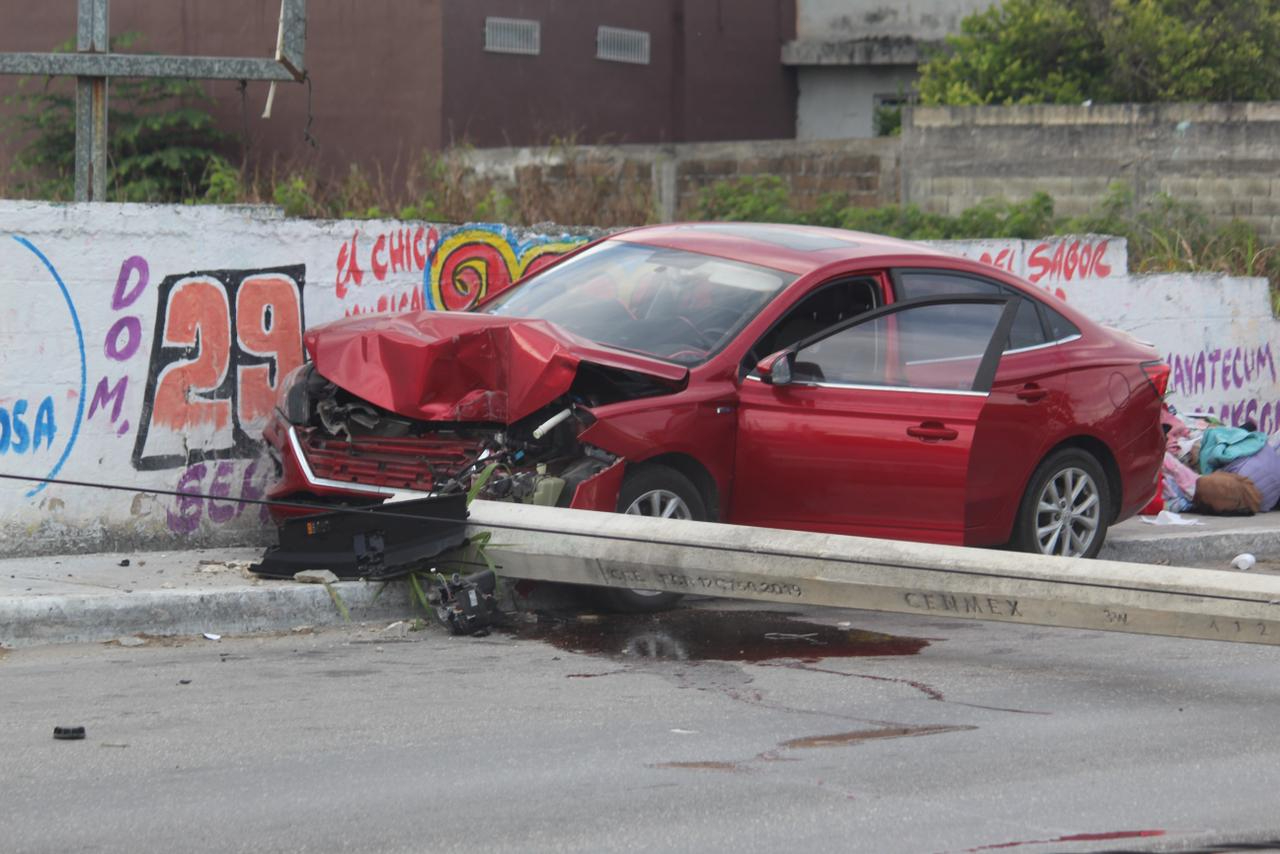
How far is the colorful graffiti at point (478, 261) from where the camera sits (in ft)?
34.8

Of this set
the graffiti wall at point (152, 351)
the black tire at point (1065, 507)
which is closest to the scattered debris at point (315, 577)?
the graffiti wall at point (152, 351)

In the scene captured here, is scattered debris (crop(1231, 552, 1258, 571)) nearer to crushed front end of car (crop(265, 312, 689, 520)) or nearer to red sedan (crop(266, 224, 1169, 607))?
red sedan (crop(266, 224, 1169, 607))

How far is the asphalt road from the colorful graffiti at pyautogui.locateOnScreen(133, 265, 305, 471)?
1.99 meters

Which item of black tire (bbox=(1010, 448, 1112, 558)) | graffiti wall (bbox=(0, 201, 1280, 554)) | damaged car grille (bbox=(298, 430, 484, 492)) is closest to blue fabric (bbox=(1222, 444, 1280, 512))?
black tire (bbox=(1010, 448, 1112, 558))

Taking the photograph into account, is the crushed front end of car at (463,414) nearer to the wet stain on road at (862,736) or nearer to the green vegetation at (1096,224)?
the wet stain on road at (862,736)

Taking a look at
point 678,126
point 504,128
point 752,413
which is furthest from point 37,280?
point 678,126

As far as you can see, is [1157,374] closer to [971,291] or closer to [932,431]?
[971,291]

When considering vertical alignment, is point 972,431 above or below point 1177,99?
below

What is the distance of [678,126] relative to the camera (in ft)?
92.0

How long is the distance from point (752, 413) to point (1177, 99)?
633 inches

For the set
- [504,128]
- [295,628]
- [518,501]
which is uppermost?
[504,128]

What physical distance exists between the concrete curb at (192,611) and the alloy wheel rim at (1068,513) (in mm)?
3524

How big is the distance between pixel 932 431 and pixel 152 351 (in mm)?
4028

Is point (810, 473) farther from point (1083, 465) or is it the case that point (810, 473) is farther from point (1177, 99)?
point (1177, 99)
